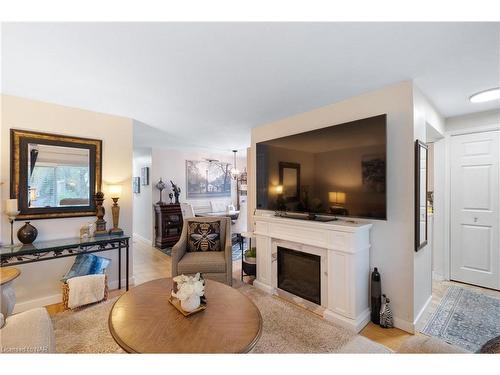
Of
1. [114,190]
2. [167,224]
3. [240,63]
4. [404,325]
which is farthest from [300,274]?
[167,224]

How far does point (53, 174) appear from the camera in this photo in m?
2.64

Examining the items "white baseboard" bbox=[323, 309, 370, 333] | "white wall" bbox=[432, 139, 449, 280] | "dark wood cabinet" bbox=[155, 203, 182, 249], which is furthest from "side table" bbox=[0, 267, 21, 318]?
"white wall" bbox=[432, 139, 449, 280]

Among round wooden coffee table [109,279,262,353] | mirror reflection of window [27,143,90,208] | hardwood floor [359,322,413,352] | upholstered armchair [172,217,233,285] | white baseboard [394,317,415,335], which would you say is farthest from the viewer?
upholstered armchair [172,217,233,285]

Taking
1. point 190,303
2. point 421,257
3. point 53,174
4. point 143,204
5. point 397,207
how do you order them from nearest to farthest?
1. point 190,303
2. point 397,207
3. point 421,257
4. point 53,174
5. point 143,204

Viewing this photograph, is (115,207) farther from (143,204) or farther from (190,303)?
(143,204)

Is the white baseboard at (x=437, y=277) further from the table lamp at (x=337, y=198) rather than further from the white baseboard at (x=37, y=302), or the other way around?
the white baseboard at (x=37, y=302)

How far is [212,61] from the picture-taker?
1764 millimetres

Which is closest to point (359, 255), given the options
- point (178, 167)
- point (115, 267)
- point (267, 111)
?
point (267, 111)

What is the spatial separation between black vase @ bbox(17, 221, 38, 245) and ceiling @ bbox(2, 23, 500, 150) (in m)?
1.41

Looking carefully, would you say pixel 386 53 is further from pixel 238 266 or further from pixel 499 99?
pixel 238 266

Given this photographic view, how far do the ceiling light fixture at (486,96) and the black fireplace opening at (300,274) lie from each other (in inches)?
92.6

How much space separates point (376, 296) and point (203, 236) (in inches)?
82.6

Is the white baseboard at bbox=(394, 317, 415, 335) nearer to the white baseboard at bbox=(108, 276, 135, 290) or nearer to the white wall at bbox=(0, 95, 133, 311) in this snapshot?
the white baseboard at bbox=(108, 276, 135, 290)

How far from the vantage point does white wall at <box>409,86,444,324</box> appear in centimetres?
210
